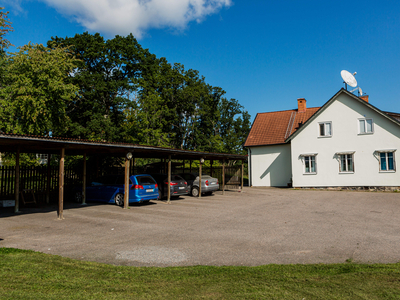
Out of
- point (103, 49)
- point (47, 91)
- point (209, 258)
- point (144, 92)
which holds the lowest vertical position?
point (209, 258)

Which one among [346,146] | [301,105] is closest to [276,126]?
[301,105]

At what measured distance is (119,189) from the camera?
1524 cm

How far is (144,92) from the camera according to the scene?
137 ft

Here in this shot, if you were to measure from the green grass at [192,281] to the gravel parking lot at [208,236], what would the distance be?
0.76m

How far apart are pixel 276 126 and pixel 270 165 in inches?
189

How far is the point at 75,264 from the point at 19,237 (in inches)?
149

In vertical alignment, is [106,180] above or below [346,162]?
below

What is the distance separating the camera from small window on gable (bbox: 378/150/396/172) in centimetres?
2423

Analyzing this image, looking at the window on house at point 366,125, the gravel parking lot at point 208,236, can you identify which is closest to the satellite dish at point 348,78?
the window on house at point 366,125

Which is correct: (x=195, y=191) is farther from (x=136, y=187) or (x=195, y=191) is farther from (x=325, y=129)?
(x=325, y=129)

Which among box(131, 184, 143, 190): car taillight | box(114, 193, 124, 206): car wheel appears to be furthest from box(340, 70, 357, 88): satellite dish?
box(114, 193, 124, 206): car wheel

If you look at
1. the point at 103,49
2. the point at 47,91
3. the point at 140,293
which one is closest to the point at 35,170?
the point at 47,91

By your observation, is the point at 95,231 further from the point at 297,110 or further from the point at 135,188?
the point at 297,110

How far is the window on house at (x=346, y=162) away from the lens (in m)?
25.9
